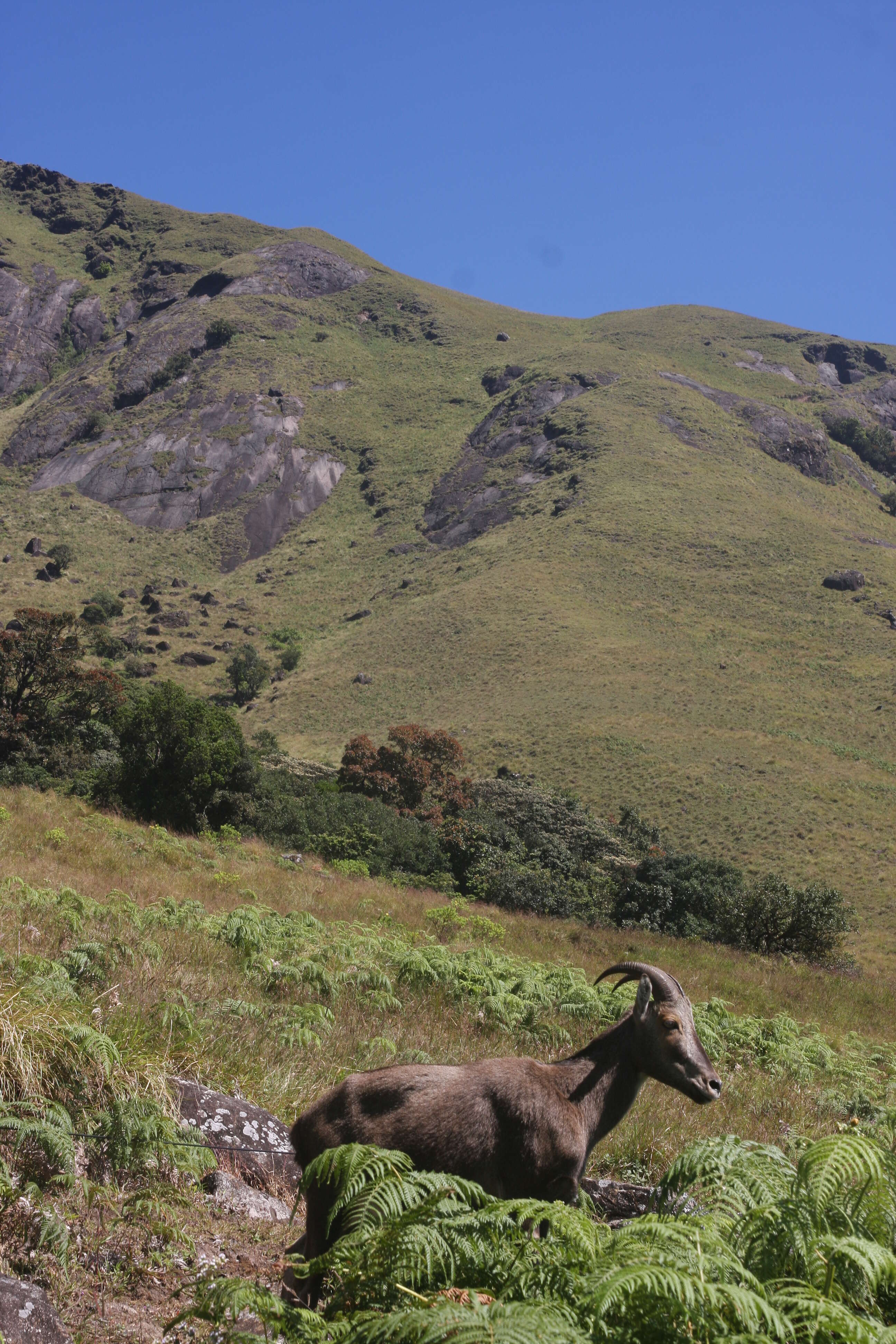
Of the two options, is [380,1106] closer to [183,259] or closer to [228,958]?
[228,958]

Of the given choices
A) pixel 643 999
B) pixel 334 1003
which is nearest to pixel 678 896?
pixel 334 1003

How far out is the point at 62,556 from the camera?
96938 millimetres

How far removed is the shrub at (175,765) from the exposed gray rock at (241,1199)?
21746 mm

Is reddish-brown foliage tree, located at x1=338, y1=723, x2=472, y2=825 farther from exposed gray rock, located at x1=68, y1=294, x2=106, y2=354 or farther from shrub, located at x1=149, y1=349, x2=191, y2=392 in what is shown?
exposed gray rock, located at x1=68, y1=294, x2=106, y2=354

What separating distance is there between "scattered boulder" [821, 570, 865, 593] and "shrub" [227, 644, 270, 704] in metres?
53.3

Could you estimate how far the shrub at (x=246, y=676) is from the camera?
254ft

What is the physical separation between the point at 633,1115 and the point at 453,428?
135267 millimetres

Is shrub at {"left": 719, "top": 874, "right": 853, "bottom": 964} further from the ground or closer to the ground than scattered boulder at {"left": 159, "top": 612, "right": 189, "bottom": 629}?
further from the ground

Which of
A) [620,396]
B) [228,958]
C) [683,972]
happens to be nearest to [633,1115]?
[228,958]

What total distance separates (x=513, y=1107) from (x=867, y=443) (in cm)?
15515

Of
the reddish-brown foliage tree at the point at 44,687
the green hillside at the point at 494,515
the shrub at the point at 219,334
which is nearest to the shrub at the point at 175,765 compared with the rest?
the reddish-brown foliage tree at the point at 44,687

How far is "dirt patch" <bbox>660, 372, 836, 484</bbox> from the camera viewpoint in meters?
121

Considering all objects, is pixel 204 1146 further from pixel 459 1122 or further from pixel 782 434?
pixel 782 434

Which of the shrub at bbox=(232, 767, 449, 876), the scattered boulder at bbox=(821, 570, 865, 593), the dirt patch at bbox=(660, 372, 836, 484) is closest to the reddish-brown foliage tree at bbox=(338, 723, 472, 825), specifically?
the shrub at bbox=(232, 767, 449, 876)
